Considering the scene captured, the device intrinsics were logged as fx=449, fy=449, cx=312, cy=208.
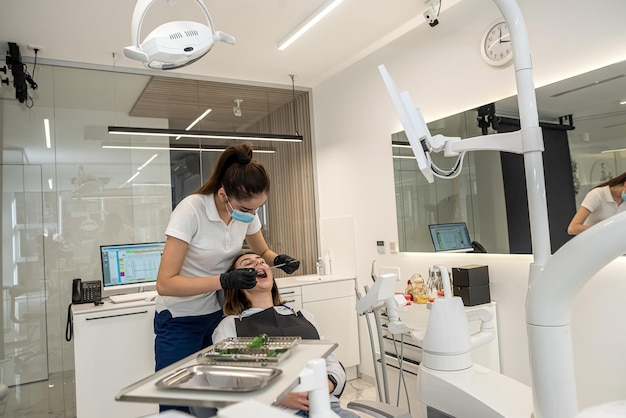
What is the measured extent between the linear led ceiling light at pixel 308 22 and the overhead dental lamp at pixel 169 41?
1.70 meters

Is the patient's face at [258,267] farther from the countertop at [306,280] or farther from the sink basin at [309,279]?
the sink basin at [309,279]

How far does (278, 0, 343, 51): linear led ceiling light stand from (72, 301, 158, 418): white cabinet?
6.70 feet

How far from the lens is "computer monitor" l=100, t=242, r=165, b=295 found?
3.05 metres

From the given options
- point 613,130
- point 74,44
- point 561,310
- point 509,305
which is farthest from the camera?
point 74,44

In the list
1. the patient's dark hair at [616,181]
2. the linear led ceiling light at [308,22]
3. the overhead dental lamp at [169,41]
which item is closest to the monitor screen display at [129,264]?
the linear led ceiling light at [308,22]

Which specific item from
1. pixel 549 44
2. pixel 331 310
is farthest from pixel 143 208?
pixel 549 44

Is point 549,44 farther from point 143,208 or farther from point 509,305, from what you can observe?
point 143,208

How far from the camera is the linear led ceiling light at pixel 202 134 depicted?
3451mm

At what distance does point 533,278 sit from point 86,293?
2.98 meters

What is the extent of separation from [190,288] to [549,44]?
2.10m

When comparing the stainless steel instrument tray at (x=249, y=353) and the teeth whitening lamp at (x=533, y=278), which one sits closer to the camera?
the teeth whitening lamp at (x=533, y=278)

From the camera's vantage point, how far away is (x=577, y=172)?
7.02 feet

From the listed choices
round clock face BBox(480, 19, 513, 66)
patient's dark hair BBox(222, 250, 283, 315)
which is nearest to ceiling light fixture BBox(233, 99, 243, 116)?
round clock face BBox(480, 19, 513, 66)

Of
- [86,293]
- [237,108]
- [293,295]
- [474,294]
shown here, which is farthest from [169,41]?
[237,108]
